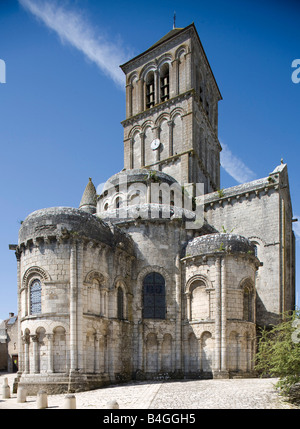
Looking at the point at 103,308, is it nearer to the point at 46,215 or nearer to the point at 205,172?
the point at 46,215

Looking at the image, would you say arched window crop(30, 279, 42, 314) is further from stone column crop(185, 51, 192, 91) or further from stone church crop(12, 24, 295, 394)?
stone column crop(185, 51, 192, 91)

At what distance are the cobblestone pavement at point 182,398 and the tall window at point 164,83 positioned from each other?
26.3m

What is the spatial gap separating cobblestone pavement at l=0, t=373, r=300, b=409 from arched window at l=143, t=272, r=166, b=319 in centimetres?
466

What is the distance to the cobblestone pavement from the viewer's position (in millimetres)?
11773

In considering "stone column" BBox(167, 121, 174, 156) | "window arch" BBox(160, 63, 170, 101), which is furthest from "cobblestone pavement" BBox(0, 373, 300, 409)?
"window arch" BBox(160, 63, 170, 101)

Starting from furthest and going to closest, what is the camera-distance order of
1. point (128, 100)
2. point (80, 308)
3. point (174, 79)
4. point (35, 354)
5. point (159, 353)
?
point (128, 100)
point (174, 79)
point (159, 353)
point (80, 308)
point (35, 354)

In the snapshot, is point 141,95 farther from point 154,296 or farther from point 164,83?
point 154,296

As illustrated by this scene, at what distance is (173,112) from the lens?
3422cm

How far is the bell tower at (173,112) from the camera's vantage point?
33062 mm

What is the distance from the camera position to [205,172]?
35.0 m

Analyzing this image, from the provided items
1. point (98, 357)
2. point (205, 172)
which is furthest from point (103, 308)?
point (205, 172)

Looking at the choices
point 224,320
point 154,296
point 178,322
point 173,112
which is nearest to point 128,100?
point 173,112

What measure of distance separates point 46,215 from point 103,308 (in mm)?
5064

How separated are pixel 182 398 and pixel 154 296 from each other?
840 cm
